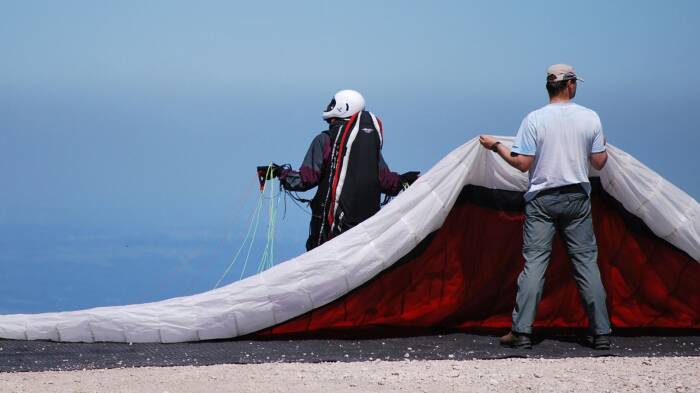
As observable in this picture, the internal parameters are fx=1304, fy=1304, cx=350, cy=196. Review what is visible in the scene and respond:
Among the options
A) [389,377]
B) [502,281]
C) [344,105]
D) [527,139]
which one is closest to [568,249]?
[527,139]

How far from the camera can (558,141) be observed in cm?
599

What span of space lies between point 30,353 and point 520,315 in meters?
2.27

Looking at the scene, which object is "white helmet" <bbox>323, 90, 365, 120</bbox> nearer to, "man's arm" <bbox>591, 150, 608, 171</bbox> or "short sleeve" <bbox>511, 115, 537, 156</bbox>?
"short sleeve" <bbox>511, 115, 537, 156</bbox>

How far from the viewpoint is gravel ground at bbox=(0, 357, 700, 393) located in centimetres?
538

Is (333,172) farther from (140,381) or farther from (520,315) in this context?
(140,381)

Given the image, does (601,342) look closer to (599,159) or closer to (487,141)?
(599,159)

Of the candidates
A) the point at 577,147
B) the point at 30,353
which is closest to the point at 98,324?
the point at 30,353

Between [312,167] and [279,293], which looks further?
[312,167]

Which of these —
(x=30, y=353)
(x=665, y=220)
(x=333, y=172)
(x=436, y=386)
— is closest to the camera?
(x=436, y=386)

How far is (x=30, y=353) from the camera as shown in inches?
236

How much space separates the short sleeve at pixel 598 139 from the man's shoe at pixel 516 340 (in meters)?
0.93

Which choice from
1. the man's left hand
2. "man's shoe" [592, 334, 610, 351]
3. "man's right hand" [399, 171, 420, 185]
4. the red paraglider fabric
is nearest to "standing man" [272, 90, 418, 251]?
"man's right hand" [399, 171, 420, 185]

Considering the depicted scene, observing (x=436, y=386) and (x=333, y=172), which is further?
(x=333, y=172)

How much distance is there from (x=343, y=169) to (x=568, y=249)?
1325mm
